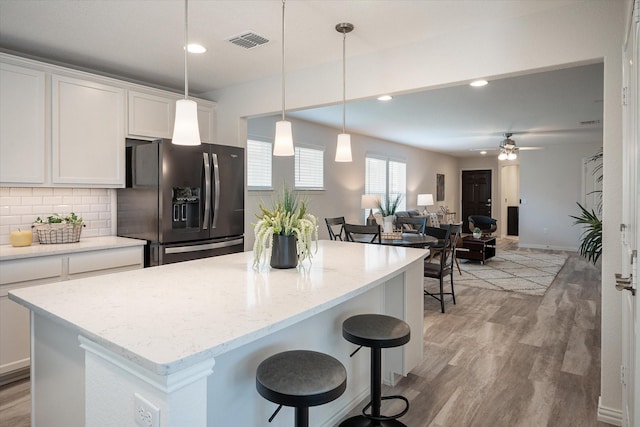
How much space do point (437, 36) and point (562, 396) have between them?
2553mm

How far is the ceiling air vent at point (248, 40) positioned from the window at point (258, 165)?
7.41 ft

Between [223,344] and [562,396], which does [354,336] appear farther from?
[562,396]

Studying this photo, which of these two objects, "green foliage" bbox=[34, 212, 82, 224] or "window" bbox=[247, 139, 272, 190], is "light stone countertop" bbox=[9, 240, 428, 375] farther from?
"window" bbox=[247, 139, 272, 190]

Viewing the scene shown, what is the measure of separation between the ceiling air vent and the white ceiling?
61 millimetres

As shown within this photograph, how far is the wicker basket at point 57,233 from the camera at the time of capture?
3.12m

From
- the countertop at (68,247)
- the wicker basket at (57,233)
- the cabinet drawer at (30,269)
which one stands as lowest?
the cabinet drawer at (30,269)

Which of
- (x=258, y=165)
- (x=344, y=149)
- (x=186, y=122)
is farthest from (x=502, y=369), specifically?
(x=258, y=165)

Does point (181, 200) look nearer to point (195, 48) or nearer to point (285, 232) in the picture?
point (195, 48)

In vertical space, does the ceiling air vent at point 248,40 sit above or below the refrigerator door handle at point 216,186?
above

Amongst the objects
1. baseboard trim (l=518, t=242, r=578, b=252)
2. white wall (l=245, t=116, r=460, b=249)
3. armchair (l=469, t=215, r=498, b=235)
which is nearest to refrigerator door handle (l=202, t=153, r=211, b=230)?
white wall (l=245, t=116, r=460, b=249)

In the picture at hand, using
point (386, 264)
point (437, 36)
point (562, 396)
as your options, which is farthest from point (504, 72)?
point (562, 396)

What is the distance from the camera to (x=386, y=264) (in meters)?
2.19

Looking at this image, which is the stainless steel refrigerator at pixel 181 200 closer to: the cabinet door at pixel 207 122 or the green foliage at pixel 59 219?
the green foliage at pixel 59 219

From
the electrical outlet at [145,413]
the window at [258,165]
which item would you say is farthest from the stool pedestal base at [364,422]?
the window at [258,165]
